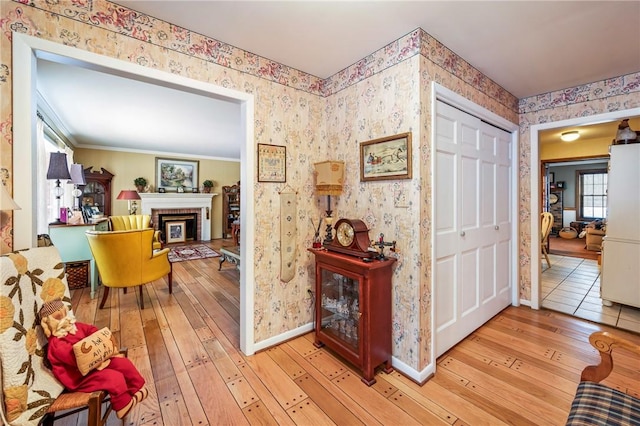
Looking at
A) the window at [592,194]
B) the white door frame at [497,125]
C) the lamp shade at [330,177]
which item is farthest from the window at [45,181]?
the window at [592,194]

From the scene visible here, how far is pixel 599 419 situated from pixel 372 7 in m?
2.24

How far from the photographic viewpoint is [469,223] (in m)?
2.44

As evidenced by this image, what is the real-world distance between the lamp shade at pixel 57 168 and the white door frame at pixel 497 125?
386 centimetres

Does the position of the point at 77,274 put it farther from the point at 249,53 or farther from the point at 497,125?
the point at 497,125

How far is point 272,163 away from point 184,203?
5985mm

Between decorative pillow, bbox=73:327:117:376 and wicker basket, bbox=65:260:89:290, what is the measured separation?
10.3 ft

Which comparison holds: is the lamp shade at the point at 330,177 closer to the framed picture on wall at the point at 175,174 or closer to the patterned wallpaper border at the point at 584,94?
the patterned wallpaper border at the point at 584,94

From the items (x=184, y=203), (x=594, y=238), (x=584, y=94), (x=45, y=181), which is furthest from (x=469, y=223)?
(x=184, y=203)

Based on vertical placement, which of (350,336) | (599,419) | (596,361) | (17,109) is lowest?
(596,361)

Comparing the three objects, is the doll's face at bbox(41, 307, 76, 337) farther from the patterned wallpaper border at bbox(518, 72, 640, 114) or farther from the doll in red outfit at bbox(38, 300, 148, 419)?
the patterned wallpaper border at bbox(518, 72, 640, 114)

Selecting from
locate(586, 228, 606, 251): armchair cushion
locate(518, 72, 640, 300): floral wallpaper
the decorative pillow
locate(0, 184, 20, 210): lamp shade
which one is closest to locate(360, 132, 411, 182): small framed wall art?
the decorative pillow

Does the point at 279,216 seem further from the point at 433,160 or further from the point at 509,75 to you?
the point at 509,75

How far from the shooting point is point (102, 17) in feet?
5.27

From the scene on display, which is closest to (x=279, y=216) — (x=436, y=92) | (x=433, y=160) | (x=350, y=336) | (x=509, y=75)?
(x=350, y=336)
